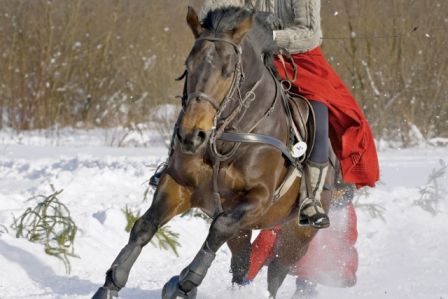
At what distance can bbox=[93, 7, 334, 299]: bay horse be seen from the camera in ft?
14.4

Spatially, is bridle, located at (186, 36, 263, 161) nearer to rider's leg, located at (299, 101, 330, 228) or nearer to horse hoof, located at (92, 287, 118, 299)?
rider's leg, located at (299, 101, 330, 228)

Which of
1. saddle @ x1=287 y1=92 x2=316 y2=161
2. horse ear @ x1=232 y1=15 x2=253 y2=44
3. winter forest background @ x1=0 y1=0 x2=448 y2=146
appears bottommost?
winter forest background @ x1=0 y1=0 x2=448 y2=146

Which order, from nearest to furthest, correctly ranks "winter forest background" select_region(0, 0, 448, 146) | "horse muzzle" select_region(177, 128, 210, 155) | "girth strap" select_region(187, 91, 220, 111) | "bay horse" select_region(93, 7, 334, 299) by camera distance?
"horse muzzle" select_region(177, 128, 210, 155), "girth strap" select_region(187, 91, 220, 111), "bay horse" select_region(93, 7, 334, 299), "winter forest background" select_region(0, 0, 448, 146)

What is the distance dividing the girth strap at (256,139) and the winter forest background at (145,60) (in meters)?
8.14

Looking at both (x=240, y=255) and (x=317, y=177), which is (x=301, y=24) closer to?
(x=317, y=177)

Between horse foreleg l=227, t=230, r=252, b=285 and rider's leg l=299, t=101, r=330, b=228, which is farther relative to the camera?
horse foreleg l=227, t=230, r=252, b=285

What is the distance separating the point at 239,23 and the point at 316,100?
1113 mm

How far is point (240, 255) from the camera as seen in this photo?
5855mm

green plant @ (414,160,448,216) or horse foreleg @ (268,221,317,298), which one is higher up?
horse foreleg @ (268,221,317,298)

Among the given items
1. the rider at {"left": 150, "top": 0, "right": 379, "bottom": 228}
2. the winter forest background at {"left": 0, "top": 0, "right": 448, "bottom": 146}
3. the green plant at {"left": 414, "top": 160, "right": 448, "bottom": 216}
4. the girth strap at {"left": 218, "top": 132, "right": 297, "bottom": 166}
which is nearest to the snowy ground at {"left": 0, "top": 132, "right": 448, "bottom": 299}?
the green plant at {"left": 414, "top": 160, "right": 448, "bottom": 216}

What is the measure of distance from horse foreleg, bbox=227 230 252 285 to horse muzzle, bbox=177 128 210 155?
1656 mm

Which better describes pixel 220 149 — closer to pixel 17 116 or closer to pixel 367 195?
pixel 367 195

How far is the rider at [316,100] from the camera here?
5.45 m

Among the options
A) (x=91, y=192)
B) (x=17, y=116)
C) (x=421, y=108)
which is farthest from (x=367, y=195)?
(x=17, y=116)
